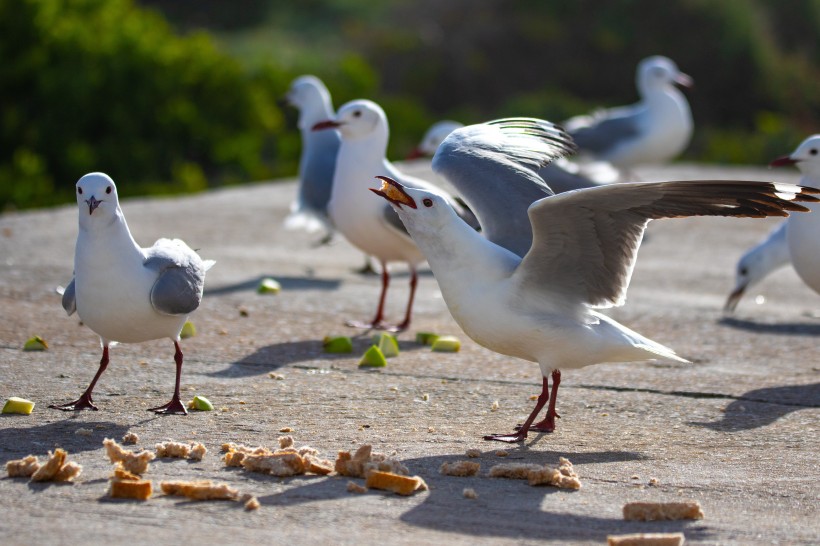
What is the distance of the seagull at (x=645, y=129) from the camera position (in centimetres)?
1280

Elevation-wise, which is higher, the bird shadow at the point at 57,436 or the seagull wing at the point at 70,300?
the seagull wing at the point at 70,300

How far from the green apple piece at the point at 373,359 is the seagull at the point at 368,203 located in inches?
41.2

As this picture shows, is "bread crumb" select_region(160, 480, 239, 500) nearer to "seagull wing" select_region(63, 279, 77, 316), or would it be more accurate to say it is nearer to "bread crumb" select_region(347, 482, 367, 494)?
"bread crumb" select_region(347, 482, 367, 494)

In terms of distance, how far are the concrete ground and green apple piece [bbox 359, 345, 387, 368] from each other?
0.24 ft

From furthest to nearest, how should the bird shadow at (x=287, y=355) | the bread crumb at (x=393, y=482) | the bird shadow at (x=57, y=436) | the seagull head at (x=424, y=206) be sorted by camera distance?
the bird shadow at (x=287, y=355) < the seagull head at (x=424, y=206) < the bird shadow at (x=57, y=436) < the bread crumb at (x=393, y=482)

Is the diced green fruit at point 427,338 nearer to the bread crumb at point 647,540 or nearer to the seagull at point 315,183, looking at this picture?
the seagull at point 315,183

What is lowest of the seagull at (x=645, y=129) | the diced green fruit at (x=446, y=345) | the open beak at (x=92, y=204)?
the diced green fruit at (x=446, y=345)

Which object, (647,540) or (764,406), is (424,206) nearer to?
(647,540)

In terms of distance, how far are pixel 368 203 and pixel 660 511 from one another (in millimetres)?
3849

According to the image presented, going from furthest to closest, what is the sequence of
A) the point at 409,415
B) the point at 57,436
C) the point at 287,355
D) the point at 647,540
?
the point at 287,355 → the point at 409,415 → the point at 57,436 → the point at 647,540

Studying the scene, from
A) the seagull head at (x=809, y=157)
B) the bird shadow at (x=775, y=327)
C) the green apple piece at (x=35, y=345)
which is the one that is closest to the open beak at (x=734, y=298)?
the bird shadow at (x=775, y=327)

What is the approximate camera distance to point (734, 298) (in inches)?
320

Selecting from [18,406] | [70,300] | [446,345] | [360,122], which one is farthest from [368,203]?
[18,406]

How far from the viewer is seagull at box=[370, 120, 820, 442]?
4.66 meters
